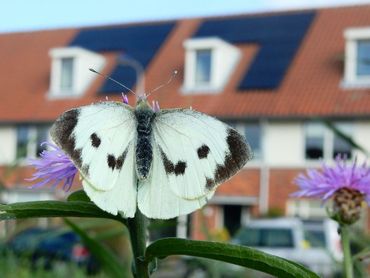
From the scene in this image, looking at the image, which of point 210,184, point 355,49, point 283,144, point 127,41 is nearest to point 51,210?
point 210,184

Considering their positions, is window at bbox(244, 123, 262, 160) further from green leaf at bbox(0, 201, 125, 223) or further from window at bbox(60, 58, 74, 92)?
green leaf at bbox(0, 201, 125, 223)

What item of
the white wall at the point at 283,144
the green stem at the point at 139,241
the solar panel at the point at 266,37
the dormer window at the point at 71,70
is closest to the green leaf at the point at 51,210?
the green stem at the point at 139,241

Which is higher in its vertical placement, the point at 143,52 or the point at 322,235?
the point at 143,52

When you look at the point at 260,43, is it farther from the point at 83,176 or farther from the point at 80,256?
the point at 83,176

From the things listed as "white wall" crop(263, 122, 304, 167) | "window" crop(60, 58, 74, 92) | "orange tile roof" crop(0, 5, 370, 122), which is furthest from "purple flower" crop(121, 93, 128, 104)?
"window" crop(60, 58, 74, 92)

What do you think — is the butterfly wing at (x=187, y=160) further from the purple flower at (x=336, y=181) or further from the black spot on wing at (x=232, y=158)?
the purple flower at (x=336, y=181)

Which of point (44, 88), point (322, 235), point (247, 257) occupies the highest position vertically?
point (44, 88)

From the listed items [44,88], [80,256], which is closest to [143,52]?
[44,88]
